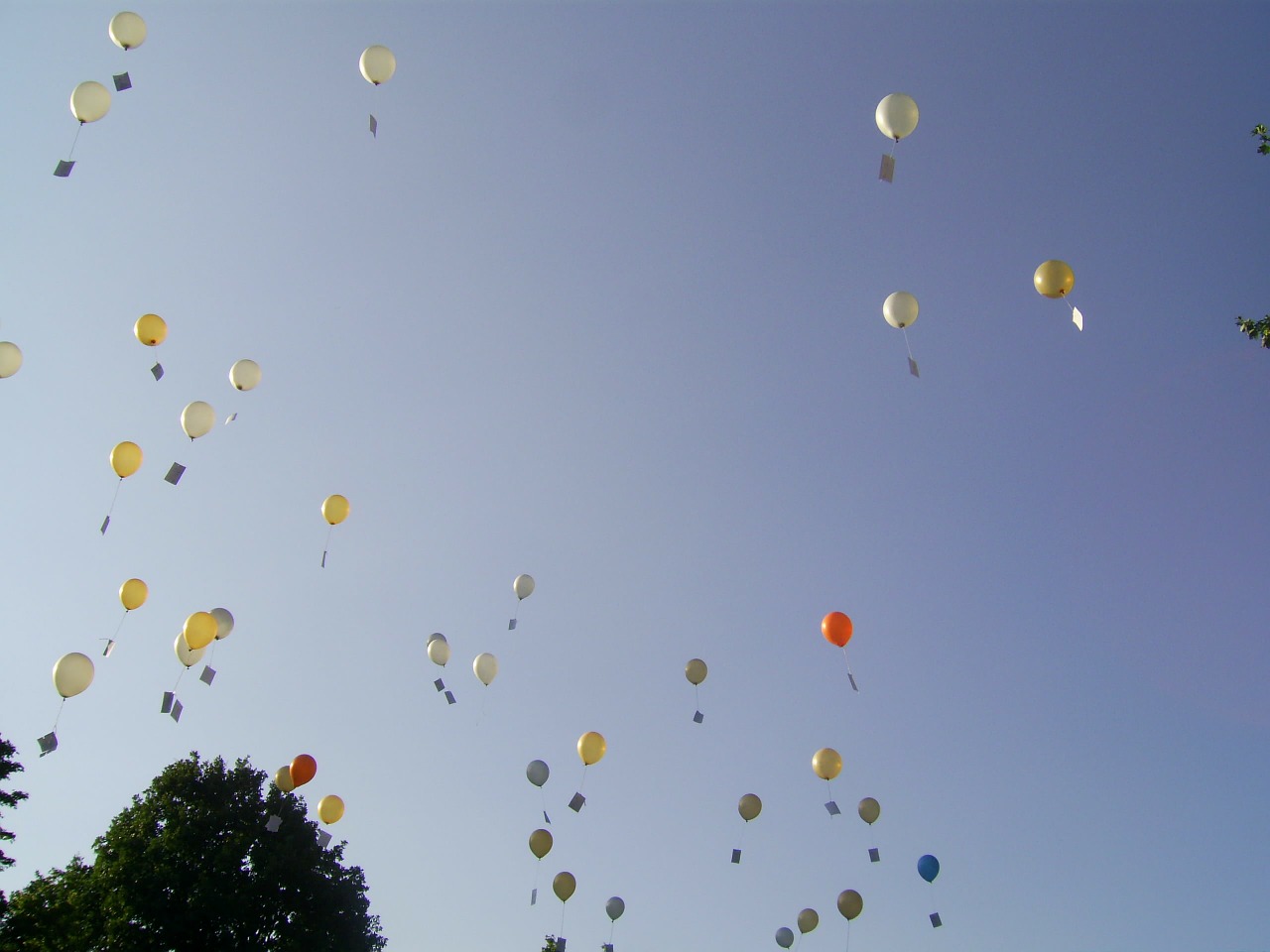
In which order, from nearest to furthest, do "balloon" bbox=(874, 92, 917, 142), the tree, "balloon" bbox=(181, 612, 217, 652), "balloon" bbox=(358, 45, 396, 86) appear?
1. "balloon" bbox=(874, 92, 917, 142)
2. "balloon" bbox=(358, 45, 396, 86)
3. "balloon" bbox=(181, 612, 217, 652)
4. the tree

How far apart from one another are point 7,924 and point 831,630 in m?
14.3

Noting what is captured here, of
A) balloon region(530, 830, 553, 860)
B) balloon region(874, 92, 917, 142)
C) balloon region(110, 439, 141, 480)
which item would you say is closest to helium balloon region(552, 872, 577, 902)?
balloon region(530, 830, 553, 860)

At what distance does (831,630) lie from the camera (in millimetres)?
12695

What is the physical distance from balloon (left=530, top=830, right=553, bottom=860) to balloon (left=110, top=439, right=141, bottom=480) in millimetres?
8227

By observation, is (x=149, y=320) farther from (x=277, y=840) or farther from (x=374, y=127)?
(x=277, y=840)

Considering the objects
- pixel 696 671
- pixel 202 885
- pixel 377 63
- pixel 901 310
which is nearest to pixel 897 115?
pixel 901 310

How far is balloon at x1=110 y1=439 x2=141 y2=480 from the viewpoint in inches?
462

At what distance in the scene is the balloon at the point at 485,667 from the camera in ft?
47.5

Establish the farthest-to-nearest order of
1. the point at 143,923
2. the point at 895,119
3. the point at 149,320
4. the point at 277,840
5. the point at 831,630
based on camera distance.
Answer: the point at 277,840
the point at 143,923
the point at 831,630
the point at 149,320
the point at 895,119

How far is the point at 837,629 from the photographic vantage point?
500 inches

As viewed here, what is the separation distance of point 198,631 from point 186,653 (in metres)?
0.35

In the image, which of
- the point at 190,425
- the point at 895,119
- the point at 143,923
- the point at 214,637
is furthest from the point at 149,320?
the point at 143,923

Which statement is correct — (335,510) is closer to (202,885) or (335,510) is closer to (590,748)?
(590,748)

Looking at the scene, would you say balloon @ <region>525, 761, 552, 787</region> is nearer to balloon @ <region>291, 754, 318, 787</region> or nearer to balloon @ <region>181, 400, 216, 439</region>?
Result: balloon @ <region>291, 754, 318, 787</region>
